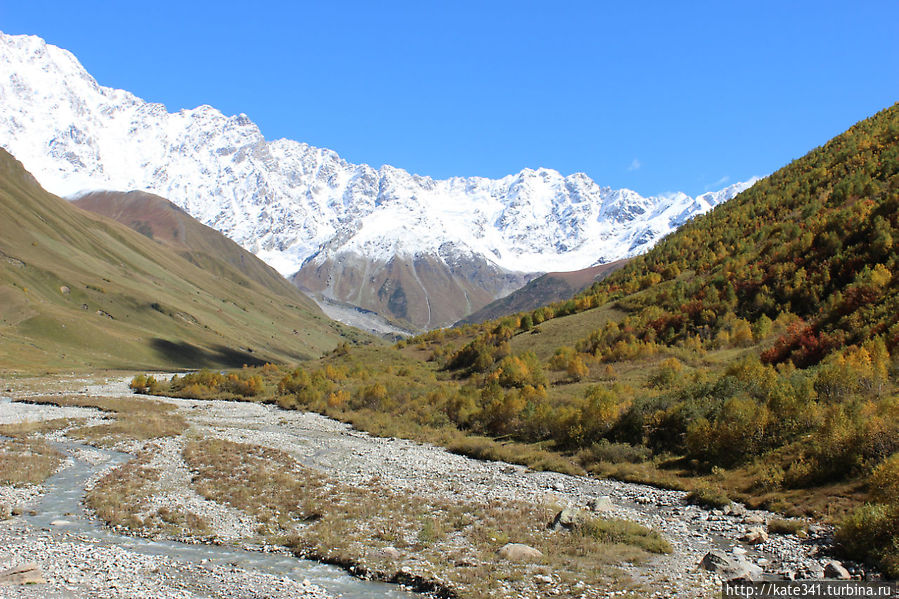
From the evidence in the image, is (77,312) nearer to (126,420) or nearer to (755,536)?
(126,420)

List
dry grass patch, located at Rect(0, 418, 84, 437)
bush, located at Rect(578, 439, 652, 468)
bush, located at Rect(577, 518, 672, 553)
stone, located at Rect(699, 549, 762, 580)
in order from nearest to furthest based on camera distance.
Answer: stone, located at Rect(699, 549, 762, 580), bush, located at Rect(577, 518, 672, 553), bush, located at Rect(578, 439, 652, 468), dry grass patch, located at Rect(0, 418, 84, 437)

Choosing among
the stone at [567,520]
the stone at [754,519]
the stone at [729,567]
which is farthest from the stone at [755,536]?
the stone at [567,520]

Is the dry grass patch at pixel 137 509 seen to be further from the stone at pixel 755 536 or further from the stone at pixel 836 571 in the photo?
the stone at pixel 836 571

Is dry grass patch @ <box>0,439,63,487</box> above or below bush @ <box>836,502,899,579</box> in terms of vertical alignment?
below

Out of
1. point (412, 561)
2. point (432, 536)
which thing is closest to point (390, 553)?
point (412, 561)

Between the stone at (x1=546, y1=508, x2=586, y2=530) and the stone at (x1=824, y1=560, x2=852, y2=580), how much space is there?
27.0 feet

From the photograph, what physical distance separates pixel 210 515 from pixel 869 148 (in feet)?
297

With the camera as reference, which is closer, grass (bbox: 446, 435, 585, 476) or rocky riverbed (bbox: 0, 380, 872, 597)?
rocky riverbed (bbox: 0, 380, 872, 597)

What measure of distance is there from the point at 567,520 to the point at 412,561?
669 cm

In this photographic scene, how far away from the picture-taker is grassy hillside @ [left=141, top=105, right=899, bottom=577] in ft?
81.9

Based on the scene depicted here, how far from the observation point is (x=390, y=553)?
20.5 metres

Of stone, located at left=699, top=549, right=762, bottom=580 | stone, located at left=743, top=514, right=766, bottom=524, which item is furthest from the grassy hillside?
stone, located at left=699, top=549, right=762, bottom=580

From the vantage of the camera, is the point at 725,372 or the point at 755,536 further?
the point at 725,372

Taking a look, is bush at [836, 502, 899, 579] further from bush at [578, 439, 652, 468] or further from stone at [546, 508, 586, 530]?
bush at [578, 439, 652, 468]
